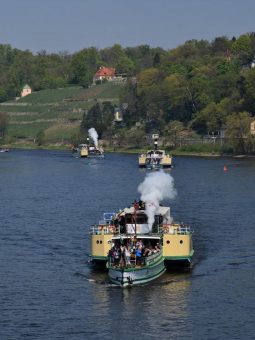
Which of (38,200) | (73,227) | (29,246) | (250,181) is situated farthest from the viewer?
(250,181)

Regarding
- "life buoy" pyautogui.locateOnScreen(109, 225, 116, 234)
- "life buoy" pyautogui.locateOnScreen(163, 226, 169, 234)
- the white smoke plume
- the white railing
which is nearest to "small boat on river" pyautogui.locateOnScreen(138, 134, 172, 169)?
the white smoke plume

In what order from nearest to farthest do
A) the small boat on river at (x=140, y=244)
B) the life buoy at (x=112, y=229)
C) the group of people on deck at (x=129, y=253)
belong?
the group of people on deck at (x=129, y=253) → the small boat on river at (x=140, y=244) → the life buoy at (x=112, y=229)

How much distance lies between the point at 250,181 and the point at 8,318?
83.3 m

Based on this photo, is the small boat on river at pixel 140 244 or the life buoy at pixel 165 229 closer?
the small boat on river at pixel 140 244

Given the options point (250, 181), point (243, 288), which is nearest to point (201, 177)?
point (250, 181)

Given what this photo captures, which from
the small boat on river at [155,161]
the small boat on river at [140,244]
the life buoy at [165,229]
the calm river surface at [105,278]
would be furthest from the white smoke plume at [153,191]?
the small boat on river at [155,161]

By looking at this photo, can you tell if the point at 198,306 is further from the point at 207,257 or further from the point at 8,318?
the point at 207,257

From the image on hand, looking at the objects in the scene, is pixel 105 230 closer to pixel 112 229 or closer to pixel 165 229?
pixel 112 229

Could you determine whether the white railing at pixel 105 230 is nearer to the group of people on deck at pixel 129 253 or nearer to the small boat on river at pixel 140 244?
the small boat on river at pixel 140 244

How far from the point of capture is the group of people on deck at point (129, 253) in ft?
210

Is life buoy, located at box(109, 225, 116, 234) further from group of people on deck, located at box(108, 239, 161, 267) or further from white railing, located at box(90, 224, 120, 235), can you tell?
group of people on deck, located at box(108, 239, 161, 267)

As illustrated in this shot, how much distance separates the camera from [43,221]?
9638 centimetres

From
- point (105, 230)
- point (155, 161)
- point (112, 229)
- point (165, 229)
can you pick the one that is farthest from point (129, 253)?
point (155, 161)

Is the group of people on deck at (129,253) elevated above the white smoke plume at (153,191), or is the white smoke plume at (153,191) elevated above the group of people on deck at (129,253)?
the white smoke plume at (153,191)
